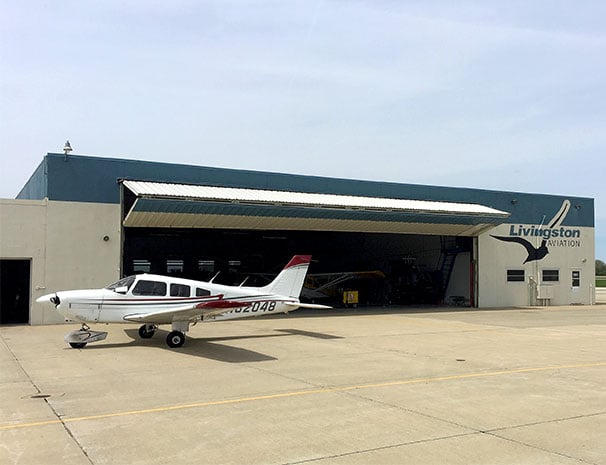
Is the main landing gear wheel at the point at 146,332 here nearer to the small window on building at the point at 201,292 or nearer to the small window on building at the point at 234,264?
the small window on building at the point at 201,292

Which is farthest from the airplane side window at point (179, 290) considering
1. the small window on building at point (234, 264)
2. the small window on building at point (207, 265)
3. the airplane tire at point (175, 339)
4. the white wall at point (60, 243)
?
the small window on building at point (234, 264)

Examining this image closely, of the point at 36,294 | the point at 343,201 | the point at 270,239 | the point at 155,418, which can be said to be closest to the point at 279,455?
the point at 155,418

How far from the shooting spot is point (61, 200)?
20953mm

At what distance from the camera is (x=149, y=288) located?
47.1 ft

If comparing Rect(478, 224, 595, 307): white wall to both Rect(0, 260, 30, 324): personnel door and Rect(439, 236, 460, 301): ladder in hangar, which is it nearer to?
Rect(439, 236, 460, 301): ladder in hangar

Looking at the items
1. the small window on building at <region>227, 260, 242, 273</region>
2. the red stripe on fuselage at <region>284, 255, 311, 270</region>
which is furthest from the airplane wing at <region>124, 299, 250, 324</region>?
the small window on building at <region>227, 260, 242, 273</region>

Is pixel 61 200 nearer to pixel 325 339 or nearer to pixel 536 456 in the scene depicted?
pixel 325 339

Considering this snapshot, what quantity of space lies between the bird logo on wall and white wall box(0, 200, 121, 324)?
20153 mm

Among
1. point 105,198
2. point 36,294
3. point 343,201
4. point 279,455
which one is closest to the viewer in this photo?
point 279,455

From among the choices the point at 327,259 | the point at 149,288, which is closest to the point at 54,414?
the point at 149,288

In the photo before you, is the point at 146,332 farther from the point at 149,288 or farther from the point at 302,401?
the point at 302,401

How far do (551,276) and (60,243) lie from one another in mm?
26412

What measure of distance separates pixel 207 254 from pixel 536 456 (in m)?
37.0

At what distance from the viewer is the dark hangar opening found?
33906 mm
